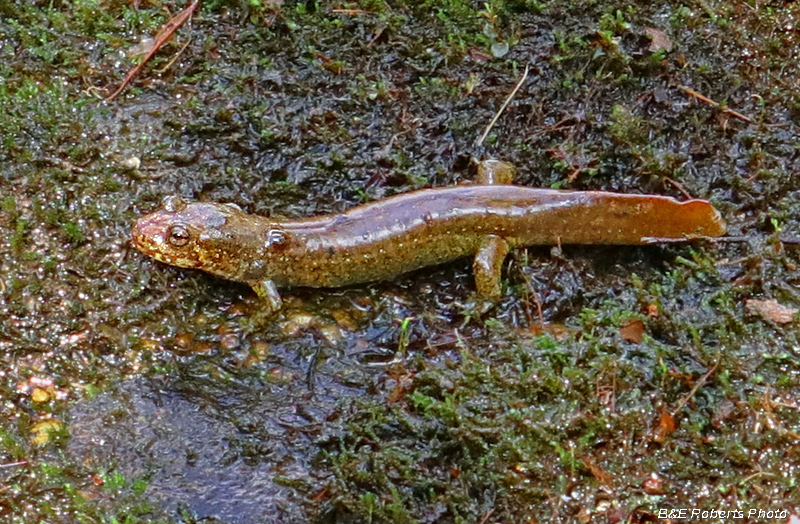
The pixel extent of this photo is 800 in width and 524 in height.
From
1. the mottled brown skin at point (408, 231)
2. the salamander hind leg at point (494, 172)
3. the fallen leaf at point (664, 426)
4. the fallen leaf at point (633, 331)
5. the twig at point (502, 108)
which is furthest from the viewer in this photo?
the twig at point (502, 108)

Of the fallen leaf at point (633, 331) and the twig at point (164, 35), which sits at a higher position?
the twig at point (164, 35)

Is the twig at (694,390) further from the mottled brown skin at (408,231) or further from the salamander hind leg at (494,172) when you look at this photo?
the salamander hind leg at (494,172)

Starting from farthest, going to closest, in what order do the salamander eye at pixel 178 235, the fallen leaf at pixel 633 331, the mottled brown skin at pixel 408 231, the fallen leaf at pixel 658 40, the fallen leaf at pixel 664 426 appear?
1. the fallen leaf at pixel 658 40
2. the mottled brown skin at pixel 408 231
3. the salamander eye at pixel 178 235
4. the fallen leaf at pixel 633 331
5. the fallen leaf at pixel 664 426

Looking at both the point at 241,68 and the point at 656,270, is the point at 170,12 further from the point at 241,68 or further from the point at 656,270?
the point at 656,270

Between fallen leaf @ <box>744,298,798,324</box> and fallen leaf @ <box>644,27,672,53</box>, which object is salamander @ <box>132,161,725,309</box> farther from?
fallen leaf @ <box>644,27,672,53</box>

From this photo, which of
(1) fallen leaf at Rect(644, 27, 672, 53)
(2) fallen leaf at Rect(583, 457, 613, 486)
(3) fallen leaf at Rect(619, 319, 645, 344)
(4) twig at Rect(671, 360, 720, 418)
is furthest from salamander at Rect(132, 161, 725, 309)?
(1) fallen leaf at Rect(644, 27, 672, 53)

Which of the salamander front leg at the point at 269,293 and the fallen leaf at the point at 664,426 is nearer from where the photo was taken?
the fallen leaf at the point at 664,426

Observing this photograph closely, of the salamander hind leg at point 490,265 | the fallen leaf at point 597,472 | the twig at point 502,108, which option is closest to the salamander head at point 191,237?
the salamander hind leg at point 490,265

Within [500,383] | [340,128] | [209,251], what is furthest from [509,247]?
[209,251]
